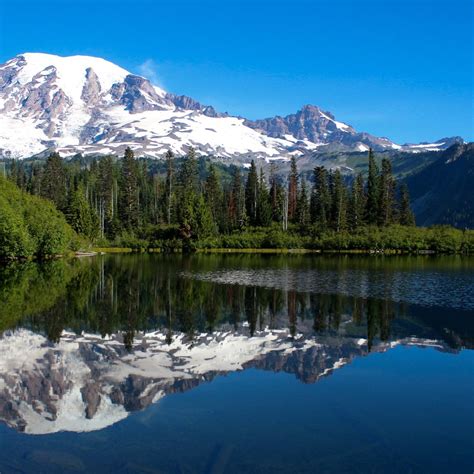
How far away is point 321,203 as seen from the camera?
122062mm

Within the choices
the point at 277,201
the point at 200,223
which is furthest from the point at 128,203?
the point at 277,201

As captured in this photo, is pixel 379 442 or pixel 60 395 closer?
pixel 379 442

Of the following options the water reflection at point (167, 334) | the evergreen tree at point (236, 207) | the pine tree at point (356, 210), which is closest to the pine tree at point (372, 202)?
the pine tree at point (356, 210)

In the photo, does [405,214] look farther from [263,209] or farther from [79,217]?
[79,217]

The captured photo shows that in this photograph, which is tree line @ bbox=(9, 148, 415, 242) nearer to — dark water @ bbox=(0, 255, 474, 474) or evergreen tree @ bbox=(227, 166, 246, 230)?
evergreen tree @ bbox=(227, 166, 246, 230)

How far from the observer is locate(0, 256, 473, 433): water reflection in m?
17.0

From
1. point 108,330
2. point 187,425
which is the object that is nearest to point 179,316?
point 108,330

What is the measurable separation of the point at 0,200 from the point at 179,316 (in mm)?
41814

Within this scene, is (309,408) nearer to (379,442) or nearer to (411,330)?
(379,442)

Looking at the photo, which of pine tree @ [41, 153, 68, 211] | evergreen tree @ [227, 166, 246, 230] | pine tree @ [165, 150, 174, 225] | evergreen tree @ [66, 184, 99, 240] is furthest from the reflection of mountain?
pine tree @ [41, 153, 68, 211]

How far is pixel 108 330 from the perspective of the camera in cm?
2641

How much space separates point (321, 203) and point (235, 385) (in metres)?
106

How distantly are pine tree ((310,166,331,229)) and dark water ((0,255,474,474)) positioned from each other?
8411cm

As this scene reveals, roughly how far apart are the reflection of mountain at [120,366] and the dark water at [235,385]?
70 mm
